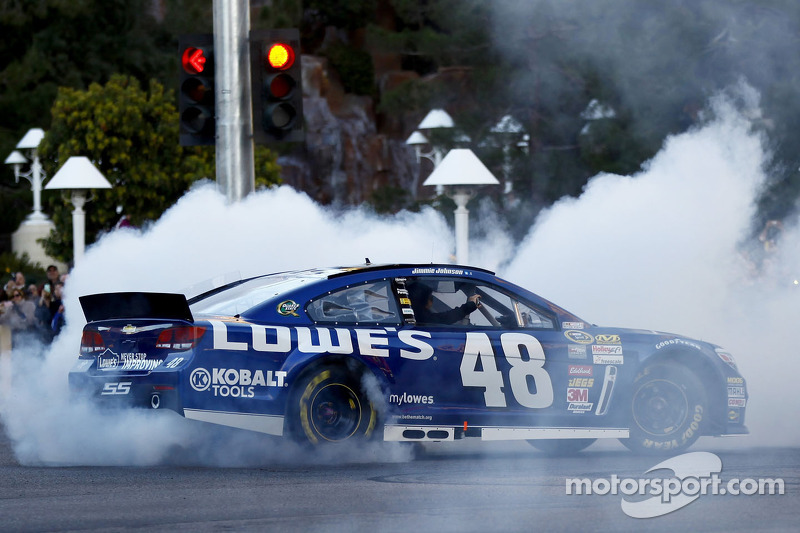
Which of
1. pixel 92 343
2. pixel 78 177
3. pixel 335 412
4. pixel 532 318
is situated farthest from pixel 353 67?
pixel 335 412

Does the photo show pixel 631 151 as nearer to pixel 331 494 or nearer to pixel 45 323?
pixel 45 323

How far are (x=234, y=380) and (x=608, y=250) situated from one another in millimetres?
5704

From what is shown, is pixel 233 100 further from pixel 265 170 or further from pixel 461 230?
pixel 265 170

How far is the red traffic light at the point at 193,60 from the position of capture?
1227 cm

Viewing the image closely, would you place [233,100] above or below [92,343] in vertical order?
above

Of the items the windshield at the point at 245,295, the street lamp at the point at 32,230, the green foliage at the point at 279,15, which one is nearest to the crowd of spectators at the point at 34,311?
the windshield at the point at 245,295

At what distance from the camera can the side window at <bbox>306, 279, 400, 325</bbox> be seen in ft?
29.9

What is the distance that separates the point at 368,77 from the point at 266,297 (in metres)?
41.8

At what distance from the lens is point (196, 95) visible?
12.2m

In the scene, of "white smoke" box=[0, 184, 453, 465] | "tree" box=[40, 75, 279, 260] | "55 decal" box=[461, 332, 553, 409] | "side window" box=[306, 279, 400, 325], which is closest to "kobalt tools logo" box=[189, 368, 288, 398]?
"side window" box=[306, 279, 400, 325]

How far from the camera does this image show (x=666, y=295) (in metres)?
13.1

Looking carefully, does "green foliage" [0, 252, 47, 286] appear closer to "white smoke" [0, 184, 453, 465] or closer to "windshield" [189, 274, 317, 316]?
"white smoke" [0, 184, 453, 465]

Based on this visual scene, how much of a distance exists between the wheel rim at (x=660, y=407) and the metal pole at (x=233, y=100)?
456cm

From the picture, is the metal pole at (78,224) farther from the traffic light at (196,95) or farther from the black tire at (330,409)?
the black tire at (330,409)
